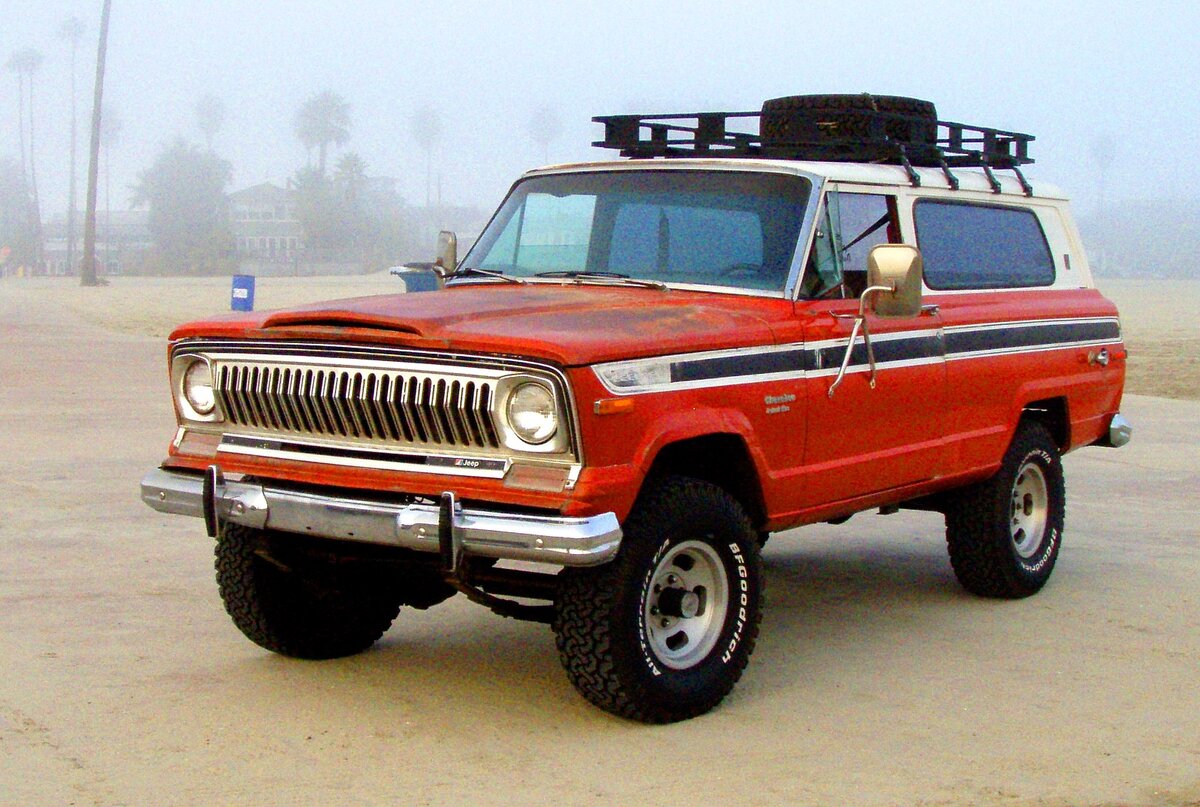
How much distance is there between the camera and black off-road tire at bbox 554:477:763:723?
536cm

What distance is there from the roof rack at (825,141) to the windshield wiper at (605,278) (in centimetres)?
103

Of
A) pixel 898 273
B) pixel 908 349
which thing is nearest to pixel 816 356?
pixel 898 273

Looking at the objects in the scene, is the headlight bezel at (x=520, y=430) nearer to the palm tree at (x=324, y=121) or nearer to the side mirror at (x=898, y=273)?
the side mirror at (x=898, y=273)

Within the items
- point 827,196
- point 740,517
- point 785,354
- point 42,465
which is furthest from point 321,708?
point 42,465

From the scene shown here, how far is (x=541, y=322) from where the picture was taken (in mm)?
5480

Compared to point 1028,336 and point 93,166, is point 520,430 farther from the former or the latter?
point 93,166

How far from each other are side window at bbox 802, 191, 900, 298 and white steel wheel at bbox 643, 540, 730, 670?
1269mm

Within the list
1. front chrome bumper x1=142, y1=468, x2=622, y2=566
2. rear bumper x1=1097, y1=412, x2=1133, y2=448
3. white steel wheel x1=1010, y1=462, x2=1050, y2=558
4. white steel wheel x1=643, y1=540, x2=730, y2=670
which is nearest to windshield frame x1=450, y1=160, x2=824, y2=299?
white steel wheel x1=643, y1=540, x2=730, y2=670

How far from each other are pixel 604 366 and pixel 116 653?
2.53 metres

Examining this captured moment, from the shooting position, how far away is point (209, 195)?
137 metres

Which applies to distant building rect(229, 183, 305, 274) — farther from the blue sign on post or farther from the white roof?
the white roof

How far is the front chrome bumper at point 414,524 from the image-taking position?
16.6ft

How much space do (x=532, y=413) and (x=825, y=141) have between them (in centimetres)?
264

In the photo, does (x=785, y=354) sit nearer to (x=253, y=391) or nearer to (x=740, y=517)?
(x=740, y=517)
